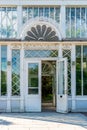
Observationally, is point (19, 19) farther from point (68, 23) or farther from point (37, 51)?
point (68, 23)

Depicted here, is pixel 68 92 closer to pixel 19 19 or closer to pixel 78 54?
pixel 78 54

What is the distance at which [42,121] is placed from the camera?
11.2 m

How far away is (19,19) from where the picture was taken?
46.5 feet

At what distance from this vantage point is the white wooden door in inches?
545

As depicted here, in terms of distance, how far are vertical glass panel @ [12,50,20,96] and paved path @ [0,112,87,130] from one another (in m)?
1.28

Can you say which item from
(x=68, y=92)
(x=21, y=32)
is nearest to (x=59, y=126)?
(x=68, y=92)

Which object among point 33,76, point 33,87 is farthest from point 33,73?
point 33,87

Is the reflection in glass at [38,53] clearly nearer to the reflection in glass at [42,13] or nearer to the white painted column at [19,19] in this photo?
the white painted column at [19,19]

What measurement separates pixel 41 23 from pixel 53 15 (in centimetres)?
65

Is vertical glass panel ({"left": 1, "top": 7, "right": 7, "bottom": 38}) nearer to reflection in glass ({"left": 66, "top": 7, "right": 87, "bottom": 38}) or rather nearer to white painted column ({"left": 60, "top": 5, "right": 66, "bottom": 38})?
white painted column ({"left": 60, "top": 5, "right": 66, "bottom": 38})

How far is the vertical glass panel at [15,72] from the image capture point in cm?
1398

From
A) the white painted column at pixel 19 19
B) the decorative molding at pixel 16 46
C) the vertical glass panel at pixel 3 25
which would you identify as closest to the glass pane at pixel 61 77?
the decorative molding at pixel 16 46

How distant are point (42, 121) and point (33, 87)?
2951 mm

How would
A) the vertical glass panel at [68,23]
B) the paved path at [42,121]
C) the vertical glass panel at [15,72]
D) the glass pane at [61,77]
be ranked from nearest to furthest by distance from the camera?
1. the paved path at [42,121]
2. the glass pane at [61,77]
3. the vertical glass panel at [15,72]
4. the vertical glass panel at [68,23]
